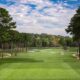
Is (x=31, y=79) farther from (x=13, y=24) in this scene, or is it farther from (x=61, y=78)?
(x=13, y=24)

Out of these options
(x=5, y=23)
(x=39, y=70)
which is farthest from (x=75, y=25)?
(x=39, y=70)

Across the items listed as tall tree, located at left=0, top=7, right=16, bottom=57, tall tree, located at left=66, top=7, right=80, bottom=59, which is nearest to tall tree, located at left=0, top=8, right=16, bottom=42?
tall tree, located at left=0, top=7, right=16, bottom=57

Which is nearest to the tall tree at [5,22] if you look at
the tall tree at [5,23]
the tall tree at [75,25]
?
the tall tree at [5,23]

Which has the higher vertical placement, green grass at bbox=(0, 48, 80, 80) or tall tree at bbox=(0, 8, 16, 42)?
tall tree at bbox=(0, 8, 16, 42)

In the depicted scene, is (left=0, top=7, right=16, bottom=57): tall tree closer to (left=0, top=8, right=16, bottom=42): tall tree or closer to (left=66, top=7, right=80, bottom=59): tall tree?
(left=0, top=8, right=16, bottom=42): tall tree

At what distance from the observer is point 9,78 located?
925 inches

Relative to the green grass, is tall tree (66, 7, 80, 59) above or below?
above

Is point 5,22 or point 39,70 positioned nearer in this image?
point 39,70

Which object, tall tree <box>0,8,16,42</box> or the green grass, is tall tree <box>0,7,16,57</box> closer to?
tall tree <box>0,8,16,42</box>

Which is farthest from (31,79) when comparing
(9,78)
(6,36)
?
(6,36)

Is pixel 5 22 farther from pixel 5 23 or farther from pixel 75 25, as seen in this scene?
pixel 75 25

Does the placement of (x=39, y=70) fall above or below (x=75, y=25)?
below

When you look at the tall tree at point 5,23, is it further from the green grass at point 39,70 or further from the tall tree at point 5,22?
the green grass at point 39,70

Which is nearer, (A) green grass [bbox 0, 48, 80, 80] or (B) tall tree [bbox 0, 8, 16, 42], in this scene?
(A) green grass [bbox 0, 48, 80, 80]
